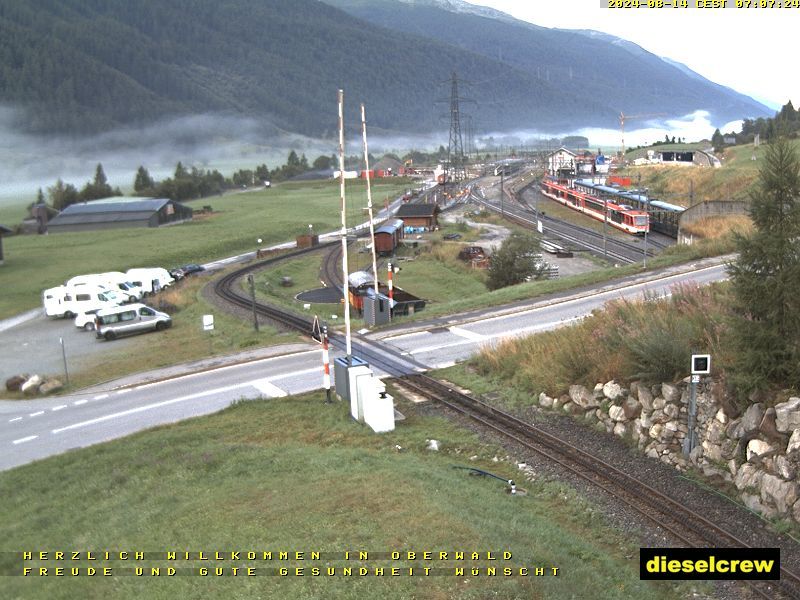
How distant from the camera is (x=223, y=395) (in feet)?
71.9

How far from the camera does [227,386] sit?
22844 millimetres

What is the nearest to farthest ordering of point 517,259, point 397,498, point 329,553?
1. point 329,553
2. point 397,498
3. point 517,259

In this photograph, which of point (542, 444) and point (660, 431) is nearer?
point (660, 431)

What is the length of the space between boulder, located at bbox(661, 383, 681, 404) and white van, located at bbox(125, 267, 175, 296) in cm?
4252

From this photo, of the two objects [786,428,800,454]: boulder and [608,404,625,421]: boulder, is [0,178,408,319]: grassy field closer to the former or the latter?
[608,404,625,421]: boulder

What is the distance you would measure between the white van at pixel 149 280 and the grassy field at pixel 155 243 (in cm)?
692

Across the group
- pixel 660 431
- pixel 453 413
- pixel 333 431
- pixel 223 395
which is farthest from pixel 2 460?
pixel 660 431

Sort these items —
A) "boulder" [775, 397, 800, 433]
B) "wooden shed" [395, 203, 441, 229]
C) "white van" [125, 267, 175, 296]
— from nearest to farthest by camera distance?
"boulder" [775, 397, 800, 433] < "white van" [125, 267, 175, 296] < "wooden shed" [395, 203, 441, 229]

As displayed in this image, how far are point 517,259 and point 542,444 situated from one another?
96.4 feet

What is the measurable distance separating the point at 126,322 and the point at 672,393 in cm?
3024

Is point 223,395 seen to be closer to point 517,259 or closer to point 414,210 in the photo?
point 517,259

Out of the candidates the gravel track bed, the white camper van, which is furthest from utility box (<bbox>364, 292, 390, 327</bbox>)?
the white camper van

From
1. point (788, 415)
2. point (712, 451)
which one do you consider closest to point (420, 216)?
point (712, 451)

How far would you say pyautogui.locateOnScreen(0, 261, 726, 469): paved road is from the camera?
20.4 metres
